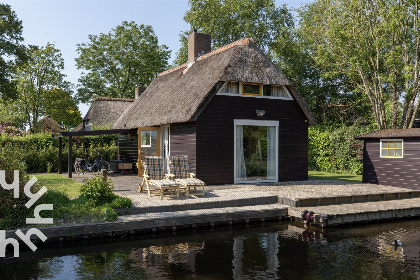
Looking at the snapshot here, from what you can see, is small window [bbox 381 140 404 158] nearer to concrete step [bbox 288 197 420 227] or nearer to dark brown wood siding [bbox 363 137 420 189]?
dark brown wood siding [bbox 363 137 420 189]

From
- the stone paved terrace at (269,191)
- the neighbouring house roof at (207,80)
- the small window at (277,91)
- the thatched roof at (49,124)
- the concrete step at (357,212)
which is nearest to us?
the concrete step at (357,212)

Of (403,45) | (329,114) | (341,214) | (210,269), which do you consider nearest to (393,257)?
(341,214)

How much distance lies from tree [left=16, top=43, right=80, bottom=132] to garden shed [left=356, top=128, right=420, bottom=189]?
2591cm

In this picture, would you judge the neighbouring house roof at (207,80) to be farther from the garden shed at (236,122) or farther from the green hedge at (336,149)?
the green hedge at (336,149)

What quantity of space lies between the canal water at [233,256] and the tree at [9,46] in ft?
60.9

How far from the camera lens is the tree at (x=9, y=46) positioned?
74.6 feet

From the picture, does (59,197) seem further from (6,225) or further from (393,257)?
(393,257)

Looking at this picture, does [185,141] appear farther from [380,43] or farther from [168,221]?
[380,43]

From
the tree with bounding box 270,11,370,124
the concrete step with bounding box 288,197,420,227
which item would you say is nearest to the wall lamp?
the concrete step with bounding box 288,197,420,227

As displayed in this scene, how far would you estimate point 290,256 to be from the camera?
716 centimetres

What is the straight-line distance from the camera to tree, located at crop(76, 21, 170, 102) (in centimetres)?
3456

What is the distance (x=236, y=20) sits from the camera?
95.9 ft

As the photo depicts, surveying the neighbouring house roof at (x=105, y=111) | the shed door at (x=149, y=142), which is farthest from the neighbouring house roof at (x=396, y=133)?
the neighbouring house roof at (x=105, y=111)

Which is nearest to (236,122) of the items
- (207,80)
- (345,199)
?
(207,80)
